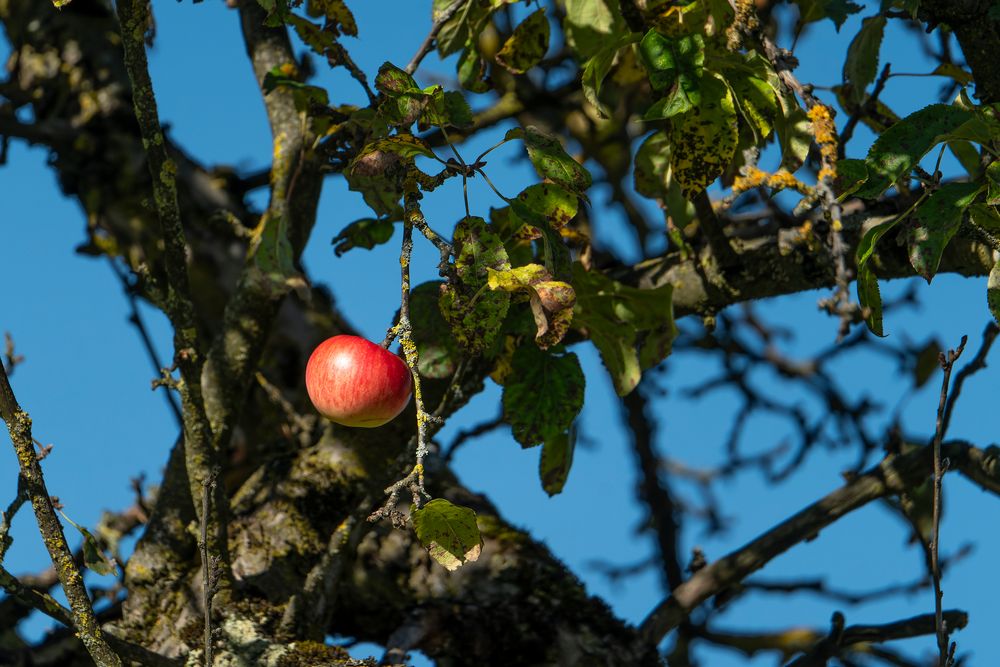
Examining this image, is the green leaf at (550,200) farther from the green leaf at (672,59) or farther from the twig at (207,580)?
the twig at (207,580)

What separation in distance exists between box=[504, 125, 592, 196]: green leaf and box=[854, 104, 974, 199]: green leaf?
0.41 meters

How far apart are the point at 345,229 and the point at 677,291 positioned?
29.3 inches

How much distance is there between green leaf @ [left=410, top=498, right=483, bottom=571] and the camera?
1.52 metres

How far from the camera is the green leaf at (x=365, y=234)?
2.20 m

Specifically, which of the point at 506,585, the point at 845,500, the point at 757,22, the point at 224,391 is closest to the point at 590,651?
the point at 506,585

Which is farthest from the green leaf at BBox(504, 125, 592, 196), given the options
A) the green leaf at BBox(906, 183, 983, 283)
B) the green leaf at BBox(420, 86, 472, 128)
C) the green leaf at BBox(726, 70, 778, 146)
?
the green leaf at BBox(906, 183, 983, 283)

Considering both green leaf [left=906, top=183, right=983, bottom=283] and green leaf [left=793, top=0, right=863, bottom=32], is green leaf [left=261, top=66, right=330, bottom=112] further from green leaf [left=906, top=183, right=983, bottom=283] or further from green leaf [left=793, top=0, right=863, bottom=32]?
green leaf [left=906, top=183, right=983, bottom=283]

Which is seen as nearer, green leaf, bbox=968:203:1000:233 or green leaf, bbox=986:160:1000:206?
green leaf, bbox=986:160:1000:206

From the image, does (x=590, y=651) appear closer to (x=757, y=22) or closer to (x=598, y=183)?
(x=757, y=22)

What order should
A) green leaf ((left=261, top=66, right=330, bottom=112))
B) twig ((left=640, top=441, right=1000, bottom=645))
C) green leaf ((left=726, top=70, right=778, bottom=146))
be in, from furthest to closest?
twig ((left=640, top=441, right=1000, bottom=645)) → green leaf ((left=261, top=66, right=330, bottom=112)) → green leaf ((left=726, top=70, right=778, bottom=146))

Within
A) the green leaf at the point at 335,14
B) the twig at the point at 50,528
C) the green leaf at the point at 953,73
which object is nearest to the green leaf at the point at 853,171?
the green leaf at the point at 953,73

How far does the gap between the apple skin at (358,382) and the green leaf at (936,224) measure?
79 centimetres

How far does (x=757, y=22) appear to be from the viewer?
1925 millimetres

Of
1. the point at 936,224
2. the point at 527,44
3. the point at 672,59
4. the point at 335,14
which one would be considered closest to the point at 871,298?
the point at 936,224
